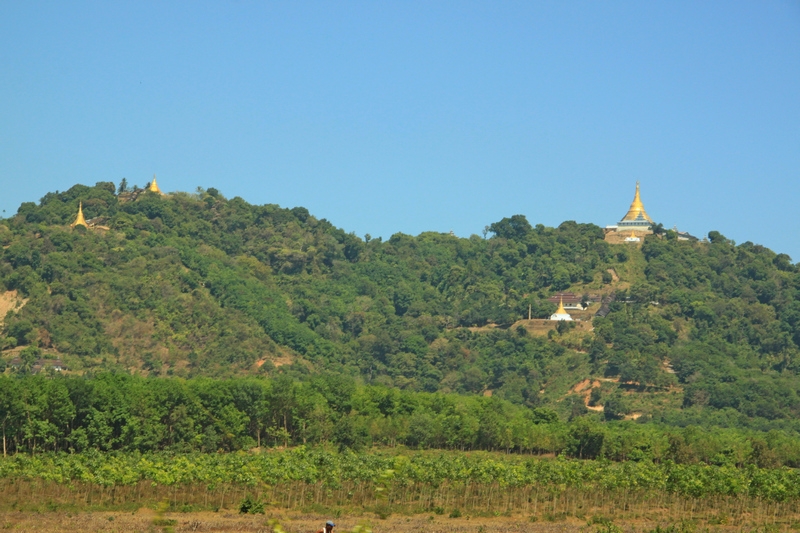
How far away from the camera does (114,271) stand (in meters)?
152

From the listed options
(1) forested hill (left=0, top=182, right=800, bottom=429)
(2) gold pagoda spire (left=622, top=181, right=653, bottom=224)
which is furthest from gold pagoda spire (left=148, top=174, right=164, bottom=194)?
(2) gold pagoda spire (left=622, top=181, right=653, bottom=224)

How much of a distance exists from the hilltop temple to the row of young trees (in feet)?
272

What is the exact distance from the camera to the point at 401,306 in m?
178

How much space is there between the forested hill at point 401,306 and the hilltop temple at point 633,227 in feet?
10.6

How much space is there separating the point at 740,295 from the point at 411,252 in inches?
1886

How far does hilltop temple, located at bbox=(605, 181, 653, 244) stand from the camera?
190 m

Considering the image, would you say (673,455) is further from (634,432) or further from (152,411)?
(152,411)

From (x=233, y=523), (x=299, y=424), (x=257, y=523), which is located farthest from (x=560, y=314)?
(x=233, y=523)

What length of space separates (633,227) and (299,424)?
10772 cm

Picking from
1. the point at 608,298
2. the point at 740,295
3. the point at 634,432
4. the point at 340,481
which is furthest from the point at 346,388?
the point at 740,295

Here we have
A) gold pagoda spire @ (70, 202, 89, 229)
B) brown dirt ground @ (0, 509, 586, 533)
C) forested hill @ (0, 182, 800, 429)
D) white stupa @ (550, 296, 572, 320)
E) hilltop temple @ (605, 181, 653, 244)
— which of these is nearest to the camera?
brown dirt ground @ (0, 509, 586, 533)

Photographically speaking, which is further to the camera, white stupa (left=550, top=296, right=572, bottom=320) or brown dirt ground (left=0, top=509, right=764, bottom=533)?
white stupa (left=550, top=296, right=572, bottom=320)

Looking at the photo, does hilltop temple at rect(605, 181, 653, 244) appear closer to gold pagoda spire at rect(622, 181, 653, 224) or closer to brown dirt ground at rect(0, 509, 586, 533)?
gold pagoda spire at rect(622, 181, 653, 224)

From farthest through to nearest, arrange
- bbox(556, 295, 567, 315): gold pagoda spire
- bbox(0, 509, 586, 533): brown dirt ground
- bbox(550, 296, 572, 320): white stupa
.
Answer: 1. bbox(556, 295, 567, 315): gold pagoda spire
2. bbox(550, 296, 572, 320): white stupa
3. bbox(0, 509, 586, 533): brown dirt ground
